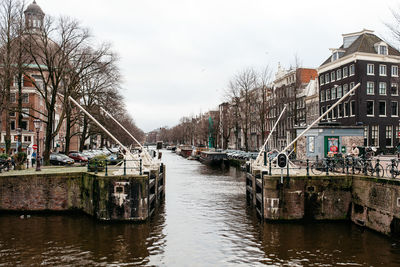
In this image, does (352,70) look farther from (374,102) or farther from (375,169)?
(375,169)

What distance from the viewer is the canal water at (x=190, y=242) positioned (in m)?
14.0

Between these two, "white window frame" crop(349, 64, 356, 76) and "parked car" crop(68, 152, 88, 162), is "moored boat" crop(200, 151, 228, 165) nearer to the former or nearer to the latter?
"parked car" crop(68, 152, 88, 162)

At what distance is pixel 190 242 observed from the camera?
1662cm

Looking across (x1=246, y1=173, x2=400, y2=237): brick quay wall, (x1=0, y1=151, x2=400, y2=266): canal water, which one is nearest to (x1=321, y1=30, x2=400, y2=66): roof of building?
(x1=246, y1=173, x2=400, y2=237): brick quay wall

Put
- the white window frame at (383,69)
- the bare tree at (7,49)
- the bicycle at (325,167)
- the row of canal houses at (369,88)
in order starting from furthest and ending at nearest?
the white window frame at (383,69), the row of canal houses at (369,88), the bare tree at (7,49), the bicycle at (325,167)

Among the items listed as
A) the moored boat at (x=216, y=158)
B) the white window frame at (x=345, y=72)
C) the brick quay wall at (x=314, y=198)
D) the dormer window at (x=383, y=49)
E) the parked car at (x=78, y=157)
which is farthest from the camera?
the moored boat at (x=216, y=158)

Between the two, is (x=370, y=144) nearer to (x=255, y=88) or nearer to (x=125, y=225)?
(x=255, y=88)

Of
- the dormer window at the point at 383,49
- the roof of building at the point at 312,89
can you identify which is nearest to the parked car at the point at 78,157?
the roof of building at the point at 312,89

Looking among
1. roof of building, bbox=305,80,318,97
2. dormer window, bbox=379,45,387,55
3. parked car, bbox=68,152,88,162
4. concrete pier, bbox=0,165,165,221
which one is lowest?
concrete pier, bbox=0,165,165,221

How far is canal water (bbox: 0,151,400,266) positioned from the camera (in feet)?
45.9

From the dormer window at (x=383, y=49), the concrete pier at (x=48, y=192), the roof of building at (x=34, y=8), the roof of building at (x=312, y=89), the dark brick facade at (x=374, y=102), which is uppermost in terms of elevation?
the roof of building at (x=34, y=8)

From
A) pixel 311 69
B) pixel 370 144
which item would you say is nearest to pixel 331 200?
pixel 370 144

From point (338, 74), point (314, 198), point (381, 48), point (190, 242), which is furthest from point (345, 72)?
point (190, 242)

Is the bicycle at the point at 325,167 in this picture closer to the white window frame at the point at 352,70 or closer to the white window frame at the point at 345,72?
the white window frame at the point at 352,70
